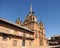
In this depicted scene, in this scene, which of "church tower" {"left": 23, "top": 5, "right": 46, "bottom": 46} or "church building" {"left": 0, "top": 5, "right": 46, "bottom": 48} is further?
"church tower" {"left": 23, "top": 5, "right": 46, "bottom": 46}

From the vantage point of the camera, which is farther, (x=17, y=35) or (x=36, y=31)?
(x=36, y=31)

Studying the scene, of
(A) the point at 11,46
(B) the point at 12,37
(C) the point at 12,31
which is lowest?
(A) the point at 11,46

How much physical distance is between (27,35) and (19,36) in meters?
4.47

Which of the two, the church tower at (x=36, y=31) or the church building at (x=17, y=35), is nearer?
the church building at (x=17, y=35)

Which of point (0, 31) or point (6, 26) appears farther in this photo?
point (6, 26)

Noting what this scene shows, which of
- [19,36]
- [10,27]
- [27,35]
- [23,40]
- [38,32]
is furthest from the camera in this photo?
[38,32]

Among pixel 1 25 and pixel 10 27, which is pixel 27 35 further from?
pixel 1 25

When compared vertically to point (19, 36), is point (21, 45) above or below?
below

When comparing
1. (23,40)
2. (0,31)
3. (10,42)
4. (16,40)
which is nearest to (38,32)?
(23,40)

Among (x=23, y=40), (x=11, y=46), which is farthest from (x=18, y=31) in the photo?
(x=11, y=46)

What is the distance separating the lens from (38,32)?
35531 mm

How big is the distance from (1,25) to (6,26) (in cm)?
149

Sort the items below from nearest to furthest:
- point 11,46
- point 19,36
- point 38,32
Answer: point 11,46 → point 19,36 → point 38,32

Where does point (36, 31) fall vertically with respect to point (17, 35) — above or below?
above
